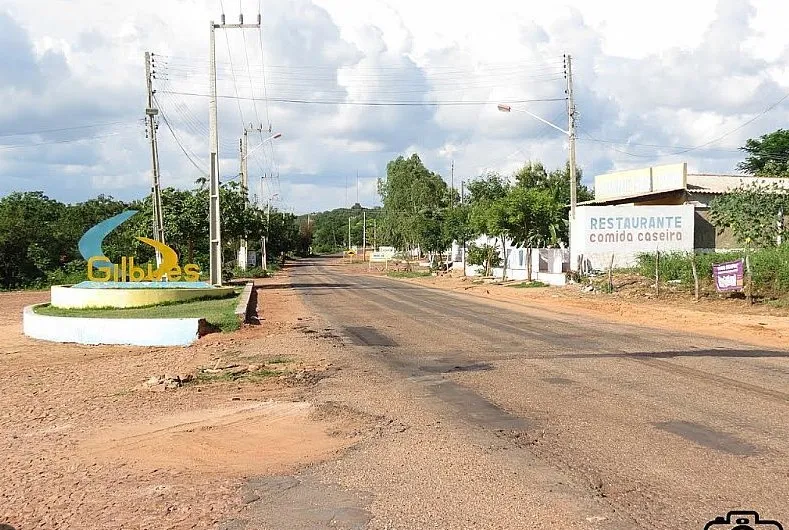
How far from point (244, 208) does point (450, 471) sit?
3550 cm

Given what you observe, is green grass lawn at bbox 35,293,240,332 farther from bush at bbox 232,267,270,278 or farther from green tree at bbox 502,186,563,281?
bush at bbox 232,267,270,278

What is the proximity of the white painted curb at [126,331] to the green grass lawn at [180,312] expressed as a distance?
4.16 feet

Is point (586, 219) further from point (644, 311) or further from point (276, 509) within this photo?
point (276, 509)

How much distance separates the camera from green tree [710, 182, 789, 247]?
34688mm

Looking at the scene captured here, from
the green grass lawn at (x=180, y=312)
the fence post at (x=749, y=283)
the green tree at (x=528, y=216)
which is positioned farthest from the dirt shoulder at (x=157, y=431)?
the green tree at (x=528, y=216)

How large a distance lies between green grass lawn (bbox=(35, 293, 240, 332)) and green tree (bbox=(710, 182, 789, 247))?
2228 cm

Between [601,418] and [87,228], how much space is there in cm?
5434

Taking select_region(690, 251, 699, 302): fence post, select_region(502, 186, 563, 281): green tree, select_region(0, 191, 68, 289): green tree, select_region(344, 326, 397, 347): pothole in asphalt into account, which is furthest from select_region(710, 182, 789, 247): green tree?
select_region(0, 191, 68, 289): green tree

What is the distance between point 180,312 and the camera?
23.4 metres

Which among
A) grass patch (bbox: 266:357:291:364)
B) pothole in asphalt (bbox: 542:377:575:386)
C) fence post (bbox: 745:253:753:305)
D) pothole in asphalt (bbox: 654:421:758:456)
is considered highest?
fence post (bbox: 745:253:753:305)

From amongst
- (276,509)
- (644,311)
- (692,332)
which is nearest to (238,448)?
(276,509)

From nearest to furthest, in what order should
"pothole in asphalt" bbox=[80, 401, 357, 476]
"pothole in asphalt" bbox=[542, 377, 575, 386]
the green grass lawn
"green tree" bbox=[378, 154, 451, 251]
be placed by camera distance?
"pothole in asphalt" bbox=[80, 401, 357, 476] < "pothole in asphalt" bbox=[542, 377, 575, 386] < the green grass lawn < "green tree" bbox=[378, 154, 451, 251]
